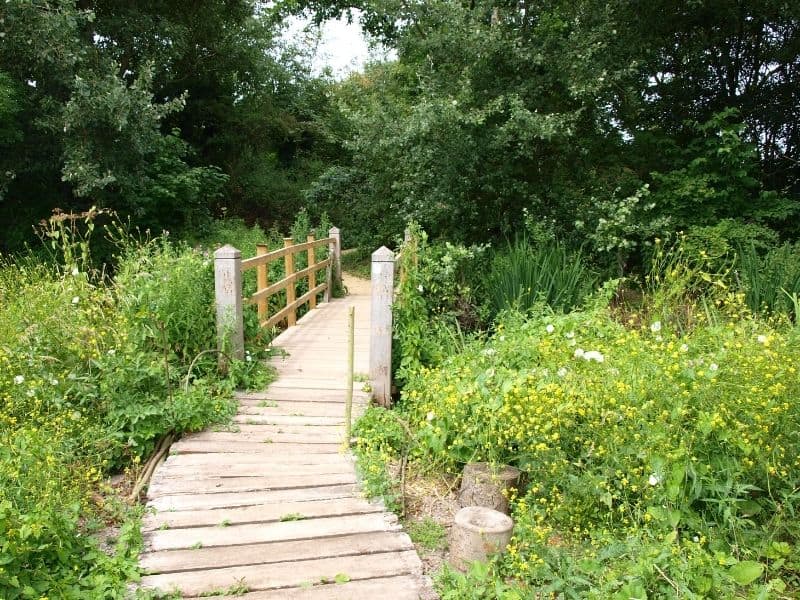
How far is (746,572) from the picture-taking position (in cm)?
216

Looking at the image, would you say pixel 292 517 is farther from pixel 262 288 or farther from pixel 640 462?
pixel 262 288

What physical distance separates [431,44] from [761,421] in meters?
6.97

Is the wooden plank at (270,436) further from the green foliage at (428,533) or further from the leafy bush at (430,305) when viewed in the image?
the green foliage at (428,533)

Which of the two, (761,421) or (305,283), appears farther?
(305,283)

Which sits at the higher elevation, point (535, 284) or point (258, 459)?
point (535, 284)

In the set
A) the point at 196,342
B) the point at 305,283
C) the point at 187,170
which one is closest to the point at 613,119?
the point at 305,283

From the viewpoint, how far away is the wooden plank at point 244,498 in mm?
3262

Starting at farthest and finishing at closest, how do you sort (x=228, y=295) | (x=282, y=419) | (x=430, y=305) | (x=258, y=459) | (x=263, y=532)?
(x=430, y=305) < (x=228, y=295) < (x=282, y=419) < (x=258, y=459) < (x=263, y=532)

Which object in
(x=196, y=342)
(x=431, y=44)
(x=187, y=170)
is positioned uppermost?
(x=431, y=44)

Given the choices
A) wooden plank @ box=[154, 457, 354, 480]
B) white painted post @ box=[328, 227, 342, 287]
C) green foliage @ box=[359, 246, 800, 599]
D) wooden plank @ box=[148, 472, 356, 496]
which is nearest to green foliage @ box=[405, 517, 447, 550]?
green foliage @ box=[359, 246, 800, 599]

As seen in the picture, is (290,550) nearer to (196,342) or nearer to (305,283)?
(196,342)

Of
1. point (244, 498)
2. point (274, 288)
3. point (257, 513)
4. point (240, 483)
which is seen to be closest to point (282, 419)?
point (240, 483)

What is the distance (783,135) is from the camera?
11.4m

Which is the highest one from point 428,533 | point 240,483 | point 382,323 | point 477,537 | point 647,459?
point 382,323
